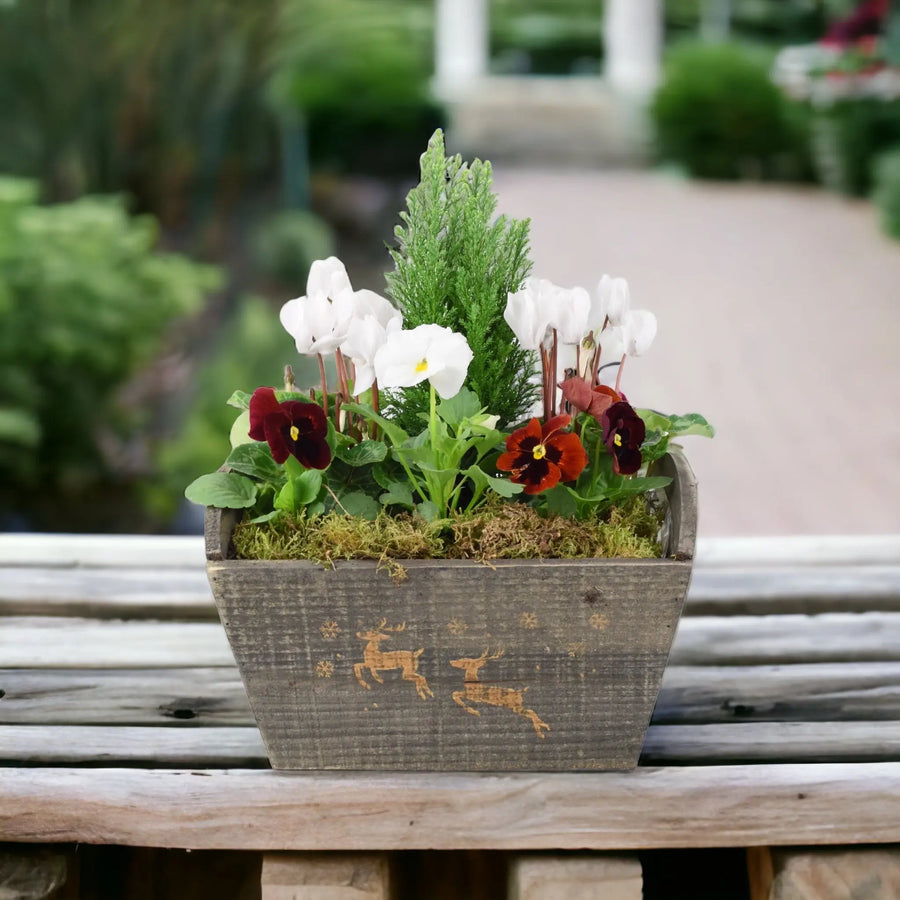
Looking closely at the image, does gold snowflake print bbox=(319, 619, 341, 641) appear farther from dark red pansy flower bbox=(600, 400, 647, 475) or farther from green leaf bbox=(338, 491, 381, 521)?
dark red pansy flower bbox=(600, 400, 647, 475)

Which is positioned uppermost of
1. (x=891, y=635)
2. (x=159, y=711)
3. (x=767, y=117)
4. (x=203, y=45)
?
(x=767, y=117)

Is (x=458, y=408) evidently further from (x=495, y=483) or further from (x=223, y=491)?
(x=223, y=491)

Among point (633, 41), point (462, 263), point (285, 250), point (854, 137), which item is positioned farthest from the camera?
point (633, 41)

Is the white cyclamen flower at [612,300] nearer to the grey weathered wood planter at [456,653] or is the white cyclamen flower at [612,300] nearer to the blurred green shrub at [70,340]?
the grey weathered wood planter at [456,653]

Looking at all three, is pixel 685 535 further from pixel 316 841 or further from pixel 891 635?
pixel 891 635

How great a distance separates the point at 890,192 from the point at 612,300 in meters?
6.12

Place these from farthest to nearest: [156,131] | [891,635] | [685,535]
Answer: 1. [156,131]
2. [891,635]
3. [685,535]

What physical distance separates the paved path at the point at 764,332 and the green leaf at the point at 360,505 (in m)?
2.92

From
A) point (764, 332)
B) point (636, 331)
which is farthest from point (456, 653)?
point (764, 332)

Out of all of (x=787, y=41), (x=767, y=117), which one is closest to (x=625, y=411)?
(x=767, y=117)

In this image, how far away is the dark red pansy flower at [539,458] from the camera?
2.84ft

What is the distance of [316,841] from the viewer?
35.8 inches

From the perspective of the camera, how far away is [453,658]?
0.88 metres

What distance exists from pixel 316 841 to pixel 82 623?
1.66ft
